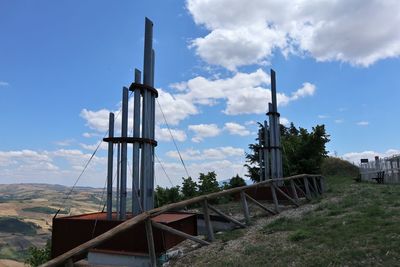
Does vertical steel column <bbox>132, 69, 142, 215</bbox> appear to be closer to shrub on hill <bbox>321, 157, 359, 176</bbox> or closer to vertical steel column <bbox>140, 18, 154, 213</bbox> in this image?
vertical steel column <bbox>140, 18, 154, 213</bbox>

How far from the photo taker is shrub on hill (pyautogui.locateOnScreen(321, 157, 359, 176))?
42094 millimetres

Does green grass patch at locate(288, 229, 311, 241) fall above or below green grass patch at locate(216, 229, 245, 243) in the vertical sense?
above

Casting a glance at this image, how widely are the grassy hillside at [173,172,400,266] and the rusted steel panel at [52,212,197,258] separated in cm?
61

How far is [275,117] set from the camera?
65.2 ft

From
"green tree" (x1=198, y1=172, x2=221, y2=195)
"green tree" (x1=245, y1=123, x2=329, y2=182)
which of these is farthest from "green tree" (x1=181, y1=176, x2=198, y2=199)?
"green tree" (x1=245, y1=123, x2=329, y2=182)

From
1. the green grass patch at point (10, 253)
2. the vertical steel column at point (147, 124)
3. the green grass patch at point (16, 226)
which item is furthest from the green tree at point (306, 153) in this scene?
the green grass patch at point (16, 226)

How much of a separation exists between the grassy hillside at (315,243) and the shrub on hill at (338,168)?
33.5m

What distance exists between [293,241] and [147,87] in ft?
17.0

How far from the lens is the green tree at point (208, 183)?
24281 millimetres

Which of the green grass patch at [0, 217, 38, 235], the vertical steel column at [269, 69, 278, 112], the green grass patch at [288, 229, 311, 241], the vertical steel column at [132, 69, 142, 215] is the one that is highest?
the vertical steel column at [269, 69, 278, 112]

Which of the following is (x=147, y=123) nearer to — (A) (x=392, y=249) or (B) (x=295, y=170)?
(A) (x=392, y=249)

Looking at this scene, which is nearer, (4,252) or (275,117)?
(275,117)

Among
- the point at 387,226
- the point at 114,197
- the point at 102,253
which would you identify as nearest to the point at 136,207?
the point at 114,197

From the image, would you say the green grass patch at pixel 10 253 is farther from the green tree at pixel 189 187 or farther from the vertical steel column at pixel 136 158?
the vertical steel column at pixel 136 158
